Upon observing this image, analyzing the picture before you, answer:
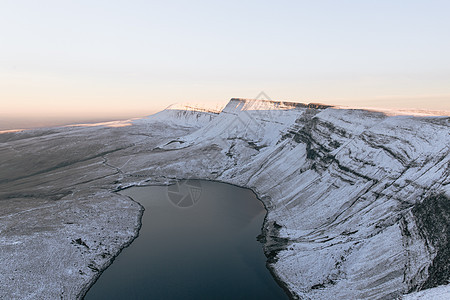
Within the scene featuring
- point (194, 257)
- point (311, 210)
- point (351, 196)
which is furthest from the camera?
point (311, 210)

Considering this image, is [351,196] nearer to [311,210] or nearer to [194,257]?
[311,210]

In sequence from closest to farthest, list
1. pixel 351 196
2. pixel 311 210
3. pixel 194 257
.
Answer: pixel 194 257
pixel 351 196
pixel 311 210

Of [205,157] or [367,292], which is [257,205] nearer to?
[367,292]

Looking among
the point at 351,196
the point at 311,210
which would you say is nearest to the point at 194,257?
the point at 311,210

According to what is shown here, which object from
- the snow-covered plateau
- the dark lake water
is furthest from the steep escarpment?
the dark lake water

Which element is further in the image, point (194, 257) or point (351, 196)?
point (351, 196)

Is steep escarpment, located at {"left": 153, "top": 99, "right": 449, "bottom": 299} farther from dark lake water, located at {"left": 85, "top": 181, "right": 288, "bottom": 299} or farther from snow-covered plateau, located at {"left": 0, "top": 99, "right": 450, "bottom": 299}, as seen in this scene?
dark lake water, located at {"left": 85, "top": 181, "right": 288, "bottom": 299}
